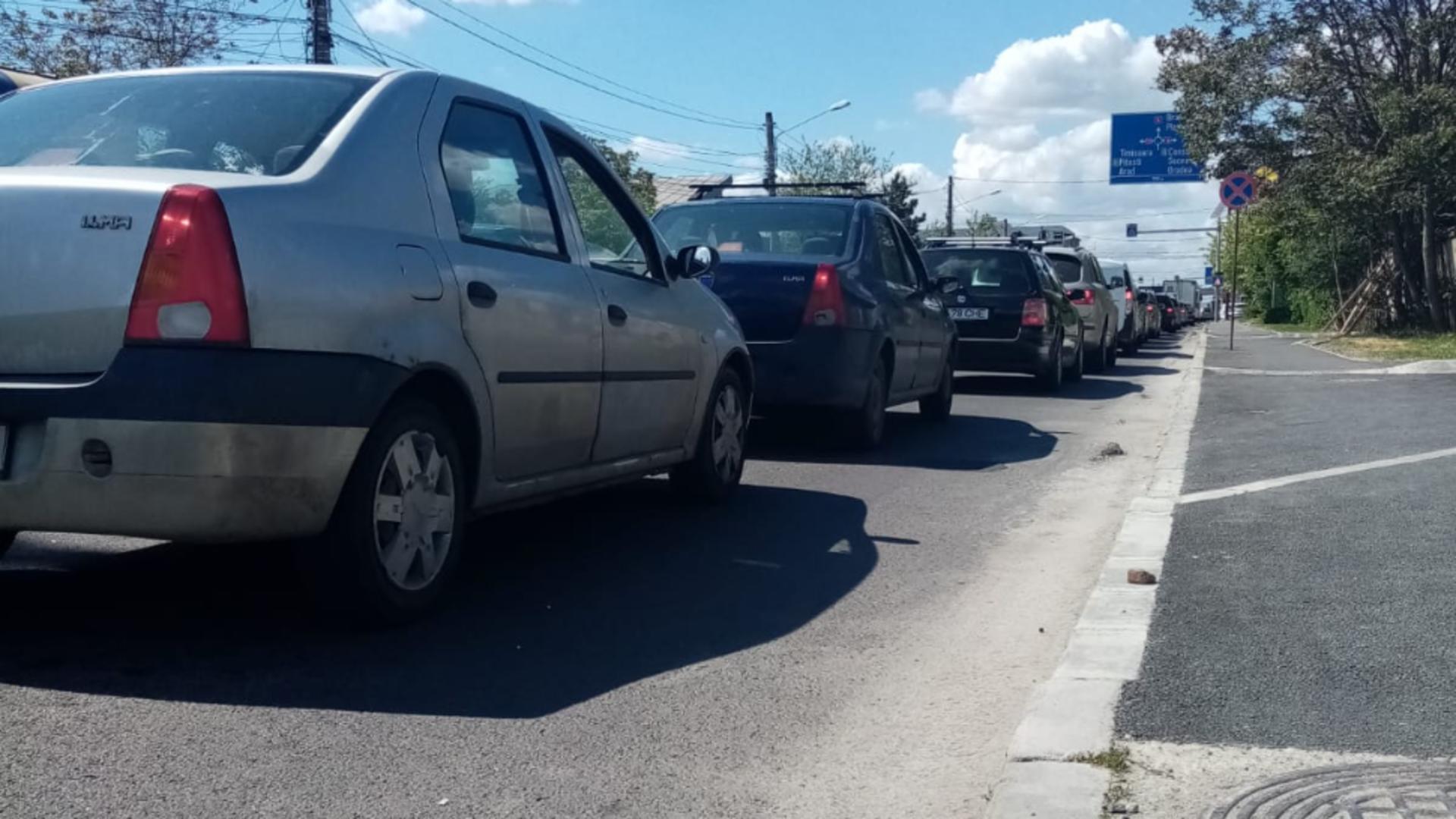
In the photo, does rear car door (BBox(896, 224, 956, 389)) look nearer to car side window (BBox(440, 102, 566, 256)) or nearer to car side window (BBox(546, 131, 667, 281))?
car side window (BBox(546, 131, 667, 281))

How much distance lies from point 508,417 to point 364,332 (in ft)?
2.87

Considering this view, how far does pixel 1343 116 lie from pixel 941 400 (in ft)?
88.8

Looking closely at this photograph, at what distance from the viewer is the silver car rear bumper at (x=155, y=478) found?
4020mm

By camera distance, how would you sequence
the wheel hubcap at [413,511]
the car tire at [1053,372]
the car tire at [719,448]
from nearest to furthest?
the wheel hubcap at [413,511]
the car tire at [719,448]
the car tire at [1053,372]

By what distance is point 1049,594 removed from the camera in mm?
5801

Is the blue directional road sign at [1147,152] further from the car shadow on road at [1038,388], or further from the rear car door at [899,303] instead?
the rear car door at [899,303]

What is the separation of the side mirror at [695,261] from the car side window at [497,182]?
113cm

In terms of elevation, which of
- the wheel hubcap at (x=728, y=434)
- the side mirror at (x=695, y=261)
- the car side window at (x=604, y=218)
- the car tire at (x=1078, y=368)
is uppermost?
the car side window at (x=604, y=218)

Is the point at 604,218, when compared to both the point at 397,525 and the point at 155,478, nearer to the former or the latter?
the point at 397,525

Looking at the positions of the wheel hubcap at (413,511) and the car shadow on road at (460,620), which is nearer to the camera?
the car shadow on road at (460,620)

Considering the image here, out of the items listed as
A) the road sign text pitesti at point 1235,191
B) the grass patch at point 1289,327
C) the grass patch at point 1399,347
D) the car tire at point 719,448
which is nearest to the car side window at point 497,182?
the car tire at point 719,448

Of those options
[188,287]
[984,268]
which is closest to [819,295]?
[188,287]

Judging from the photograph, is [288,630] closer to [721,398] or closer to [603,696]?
[603,696]

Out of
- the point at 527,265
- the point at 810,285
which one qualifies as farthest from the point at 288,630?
the point at 810,285
